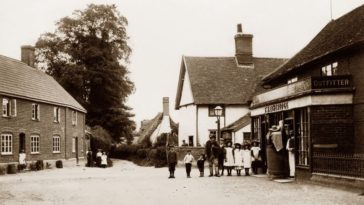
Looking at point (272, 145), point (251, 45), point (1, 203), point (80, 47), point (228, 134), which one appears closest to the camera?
point (1, 203)

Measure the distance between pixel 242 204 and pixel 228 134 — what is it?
31.8 meters

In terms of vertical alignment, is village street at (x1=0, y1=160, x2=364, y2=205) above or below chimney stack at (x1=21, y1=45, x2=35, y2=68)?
below

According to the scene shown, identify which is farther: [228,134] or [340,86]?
[228,134]

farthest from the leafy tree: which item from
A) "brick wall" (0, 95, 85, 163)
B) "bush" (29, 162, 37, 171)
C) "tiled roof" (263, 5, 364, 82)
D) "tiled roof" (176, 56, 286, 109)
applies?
"tiled roof" (263, 5, 364, 82)

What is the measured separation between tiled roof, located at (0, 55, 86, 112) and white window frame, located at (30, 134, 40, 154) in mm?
2769

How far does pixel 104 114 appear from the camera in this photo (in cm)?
5938

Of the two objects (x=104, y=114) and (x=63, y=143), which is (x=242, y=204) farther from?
(x=104, y=114)

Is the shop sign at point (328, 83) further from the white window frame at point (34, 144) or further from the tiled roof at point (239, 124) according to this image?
the white window frame at point (34, 144)

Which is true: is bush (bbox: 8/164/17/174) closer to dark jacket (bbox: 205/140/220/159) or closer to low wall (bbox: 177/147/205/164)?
low wall (bbox: 177/147/205/164)

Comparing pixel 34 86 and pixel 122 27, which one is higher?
pixel 122 27

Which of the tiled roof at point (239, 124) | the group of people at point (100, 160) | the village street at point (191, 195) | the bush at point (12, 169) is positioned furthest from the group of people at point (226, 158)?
the group of people at point (100, 160)

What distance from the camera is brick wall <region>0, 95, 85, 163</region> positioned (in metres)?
36.7

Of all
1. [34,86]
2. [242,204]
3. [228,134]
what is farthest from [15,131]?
[242,204]

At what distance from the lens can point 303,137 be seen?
68.4 feet
